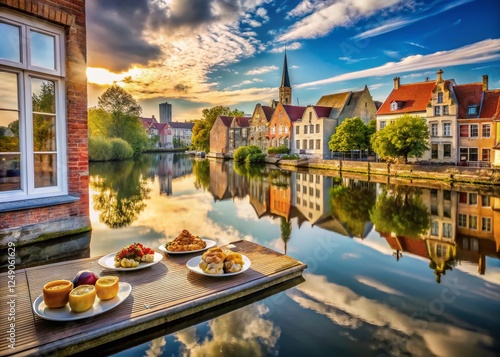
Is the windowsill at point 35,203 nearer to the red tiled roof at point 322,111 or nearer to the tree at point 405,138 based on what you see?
the tree at point 405,138

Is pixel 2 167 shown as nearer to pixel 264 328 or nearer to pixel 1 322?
pixel 1 322

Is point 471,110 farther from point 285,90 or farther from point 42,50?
point 285,90

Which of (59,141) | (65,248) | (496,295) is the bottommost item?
(496,295)

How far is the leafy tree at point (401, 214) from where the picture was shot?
1012 cm

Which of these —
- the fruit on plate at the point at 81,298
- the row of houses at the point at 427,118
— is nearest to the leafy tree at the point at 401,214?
the fruit on plate at the point at 81,298

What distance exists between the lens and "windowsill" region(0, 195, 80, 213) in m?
6.03

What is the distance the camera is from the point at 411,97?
3350 cm

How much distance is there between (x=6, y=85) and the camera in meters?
6.11

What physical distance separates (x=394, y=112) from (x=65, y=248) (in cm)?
3370

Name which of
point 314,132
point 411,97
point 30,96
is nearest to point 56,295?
point 30,96

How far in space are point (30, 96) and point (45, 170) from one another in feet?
4.83

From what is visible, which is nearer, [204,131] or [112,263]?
[112,263]

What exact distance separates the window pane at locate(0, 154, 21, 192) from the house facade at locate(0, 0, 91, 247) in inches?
0.6

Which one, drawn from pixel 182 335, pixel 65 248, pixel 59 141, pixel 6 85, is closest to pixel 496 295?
pixel 182 335
